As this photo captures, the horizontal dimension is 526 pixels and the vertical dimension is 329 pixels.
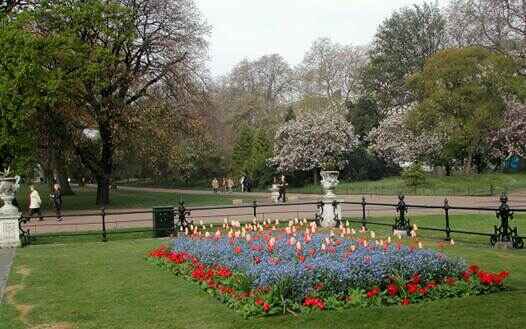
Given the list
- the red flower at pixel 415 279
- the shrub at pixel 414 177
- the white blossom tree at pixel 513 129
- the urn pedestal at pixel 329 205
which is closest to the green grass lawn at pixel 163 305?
the red flower at pixel 415 279

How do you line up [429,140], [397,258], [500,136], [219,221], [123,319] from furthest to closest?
[429,140] < [500,136] < [219,221] < [397,258] < [123,319]

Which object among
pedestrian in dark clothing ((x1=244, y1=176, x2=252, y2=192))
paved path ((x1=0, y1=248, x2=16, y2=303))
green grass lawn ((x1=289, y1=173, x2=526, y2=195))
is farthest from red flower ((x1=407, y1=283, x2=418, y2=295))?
pedestrian in dark clothing ((x1=244, y1=176, x2=252, y2=192))

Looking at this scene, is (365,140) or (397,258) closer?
(397,258)

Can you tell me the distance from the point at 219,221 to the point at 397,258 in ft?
53.6

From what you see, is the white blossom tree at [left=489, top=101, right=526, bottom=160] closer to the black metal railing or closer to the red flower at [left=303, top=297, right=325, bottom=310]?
the black metal railing

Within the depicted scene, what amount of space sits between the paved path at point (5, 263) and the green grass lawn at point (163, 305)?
212 mm

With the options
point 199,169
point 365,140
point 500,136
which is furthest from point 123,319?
point 199,169

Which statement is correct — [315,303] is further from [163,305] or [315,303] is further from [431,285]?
[163,305]

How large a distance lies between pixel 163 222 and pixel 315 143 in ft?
111

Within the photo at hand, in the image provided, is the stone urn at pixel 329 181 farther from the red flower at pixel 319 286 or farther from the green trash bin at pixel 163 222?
the red flower at pixel 319 286

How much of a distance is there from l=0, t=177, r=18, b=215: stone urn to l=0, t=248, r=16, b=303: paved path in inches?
55.7

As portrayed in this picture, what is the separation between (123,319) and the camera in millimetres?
8695

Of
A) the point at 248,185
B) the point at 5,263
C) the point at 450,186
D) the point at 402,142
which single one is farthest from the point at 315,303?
the point at 402,142

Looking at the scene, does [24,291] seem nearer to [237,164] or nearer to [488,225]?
[488,225]
